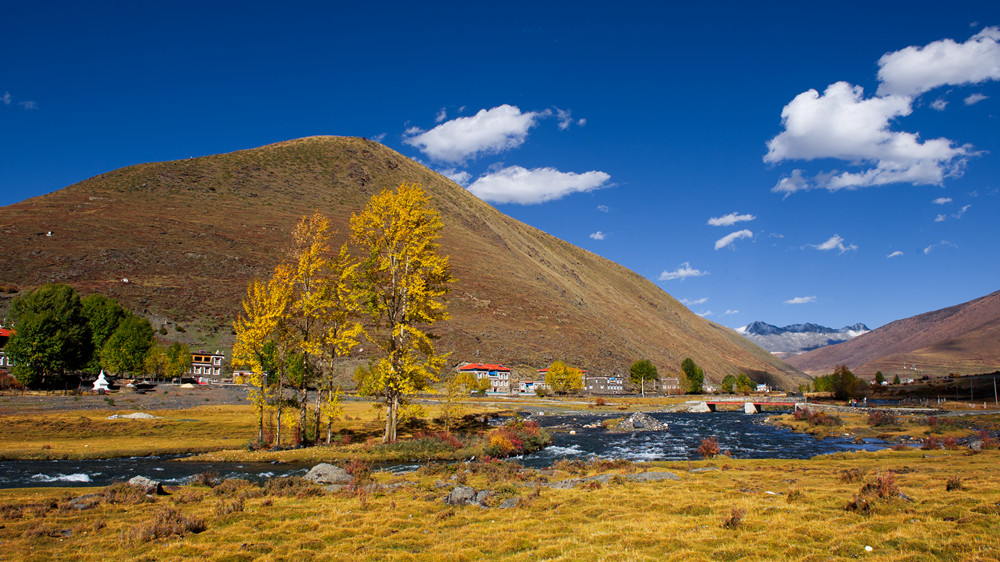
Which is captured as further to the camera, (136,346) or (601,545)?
(136,346)

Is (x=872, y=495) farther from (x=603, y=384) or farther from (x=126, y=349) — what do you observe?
(x=603, y=384)

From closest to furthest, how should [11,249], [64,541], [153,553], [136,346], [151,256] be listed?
[153,553] → [64,541] → [136,346] → [11,249] → [151,256]

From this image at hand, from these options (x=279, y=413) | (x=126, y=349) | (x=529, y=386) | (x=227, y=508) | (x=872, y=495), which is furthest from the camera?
(x=529, y=386)

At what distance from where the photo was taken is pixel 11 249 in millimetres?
116438

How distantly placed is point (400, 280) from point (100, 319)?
249ft

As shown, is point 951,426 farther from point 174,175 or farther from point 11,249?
point 174,175

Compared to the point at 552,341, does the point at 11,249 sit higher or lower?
higher

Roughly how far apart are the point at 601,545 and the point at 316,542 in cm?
747

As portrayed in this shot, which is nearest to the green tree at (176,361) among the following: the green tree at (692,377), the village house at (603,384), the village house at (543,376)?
the village house at (543,376)

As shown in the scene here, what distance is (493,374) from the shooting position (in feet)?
435

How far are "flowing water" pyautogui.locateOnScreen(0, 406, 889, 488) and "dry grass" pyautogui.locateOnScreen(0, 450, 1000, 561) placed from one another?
16.2ft

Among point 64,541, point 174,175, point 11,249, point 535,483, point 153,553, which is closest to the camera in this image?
point 153,553

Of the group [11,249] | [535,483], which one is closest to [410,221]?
[535,483]

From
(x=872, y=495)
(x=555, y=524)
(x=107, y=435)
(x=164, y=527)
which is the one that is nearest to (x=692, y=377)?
(x=107, y=435)
